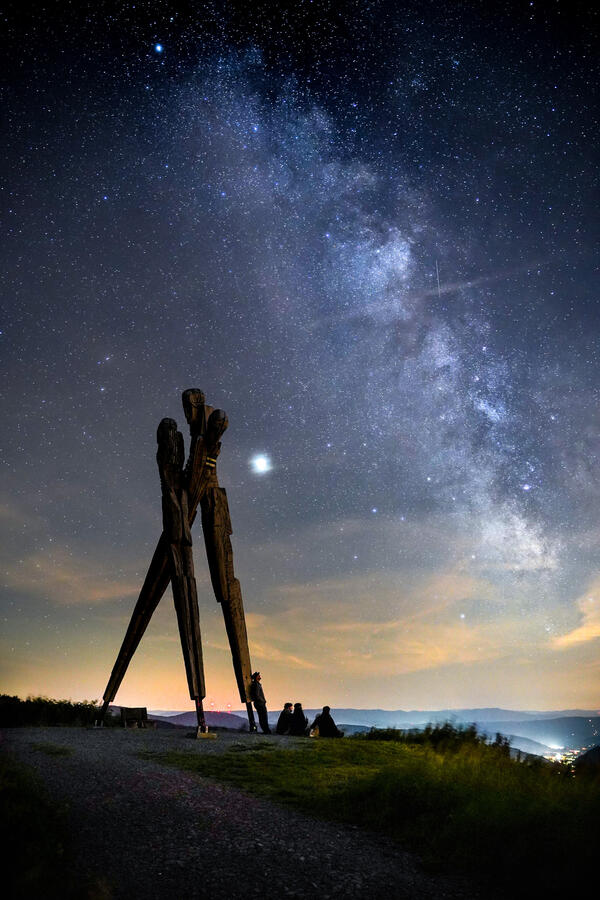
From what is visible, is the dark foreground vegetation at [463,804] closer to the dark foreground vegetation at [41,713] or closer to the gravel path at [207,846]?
the gravel path at [207,846]

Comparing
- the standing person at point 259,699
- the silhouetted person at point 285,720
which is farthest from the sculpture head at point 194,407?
the silhouetted person at point 285,720

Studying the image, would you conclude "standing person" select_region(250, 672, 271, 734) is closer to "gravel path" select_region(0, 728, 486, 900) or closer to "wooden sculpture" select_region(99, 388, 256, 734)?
"wooden sculpture" select_region(99, 388, 256, 734)

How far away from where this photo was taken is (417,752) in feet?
42.1

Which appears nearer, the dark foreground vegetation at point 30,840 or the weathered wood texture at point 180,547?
the dark foreground vegetation at point 30,840

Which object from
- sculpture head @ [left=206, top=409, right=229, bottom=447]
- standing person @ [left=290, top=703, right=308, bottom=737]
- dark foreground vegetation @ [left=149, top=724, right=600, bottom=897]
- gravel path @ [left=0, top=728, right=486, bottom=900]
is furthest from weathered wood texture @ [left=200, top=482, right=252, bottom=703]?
gravel path @ [left=0, top=728, right=486, bottom=900]

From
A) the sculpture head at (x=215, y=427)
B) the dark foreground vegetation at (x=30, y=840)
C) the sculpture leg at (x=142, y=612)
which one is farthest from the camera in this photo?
the sculpture head at (x=215, y=427)

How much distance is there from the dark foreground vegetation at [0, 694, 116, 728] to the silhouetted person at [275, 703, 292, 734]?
4.34 meters

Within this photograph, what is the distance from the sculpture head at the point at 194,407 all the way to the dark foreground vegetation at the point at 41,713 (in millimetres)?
7751

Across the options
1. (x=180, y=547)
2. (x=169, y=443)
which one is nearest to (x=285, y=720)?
(x=180, y=547)

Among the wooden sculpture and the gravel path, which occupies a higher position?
the wooden sculpture

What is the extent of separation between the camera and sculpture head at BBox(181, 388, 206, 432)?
16062 millimetres

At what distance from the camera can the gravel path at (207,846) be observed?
5.39m

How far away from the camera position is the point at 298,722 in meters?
16.5

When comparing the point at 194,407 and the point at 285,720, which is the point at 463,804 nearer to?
the point at 285,720
